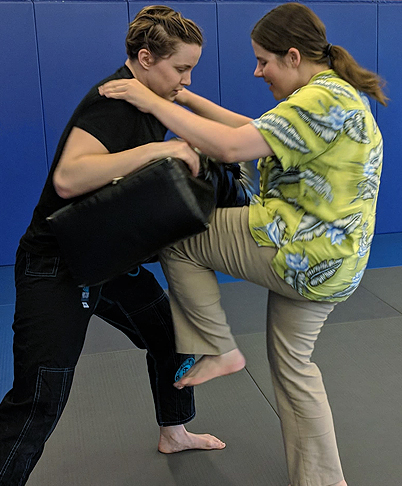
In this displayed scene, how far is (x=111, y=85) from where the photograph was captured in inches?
65.7

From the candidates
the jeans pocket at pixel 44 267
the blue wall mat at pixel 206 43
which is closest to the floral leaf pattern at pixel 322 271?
the jeans pocket at pixel 44 267

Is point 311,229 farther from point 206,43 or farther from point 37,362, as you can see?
point 206,43

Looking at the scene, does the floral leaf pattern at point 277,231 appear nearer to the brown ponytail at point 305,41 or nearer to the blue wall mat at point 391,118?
the brown ponytail at point 305,41

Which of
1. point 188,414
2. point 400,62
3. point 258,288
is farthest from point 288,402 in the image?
point 400,62

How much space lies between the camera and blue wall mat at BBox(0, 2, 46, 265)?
4.40 meters

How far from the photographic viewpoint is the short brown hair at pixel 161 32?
1.65 meters

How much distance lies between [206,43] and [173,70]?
127 inches

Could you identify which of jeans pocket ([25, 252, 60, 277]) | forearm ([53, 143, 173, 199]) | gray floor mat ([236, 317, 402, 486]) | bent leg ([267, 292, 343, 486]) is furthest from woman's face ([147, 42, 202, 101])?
gray floor mat ([236, 317, 402, 486])

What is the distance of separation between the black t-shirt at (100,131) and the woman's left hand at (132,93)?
2 centimetres

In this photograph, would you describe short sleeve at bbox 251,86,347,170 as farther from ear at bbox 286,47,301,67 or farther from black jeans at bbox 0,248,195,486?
black jeans at bbox 0,248,195,486

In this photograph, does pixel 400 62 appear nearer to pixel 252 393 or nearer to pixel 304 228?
pixel 252 393

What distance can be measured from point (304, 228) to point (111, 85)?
0.69m

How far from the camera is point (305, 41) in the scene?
5.55 ft

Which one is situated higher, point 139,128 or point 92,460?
point 139,128
